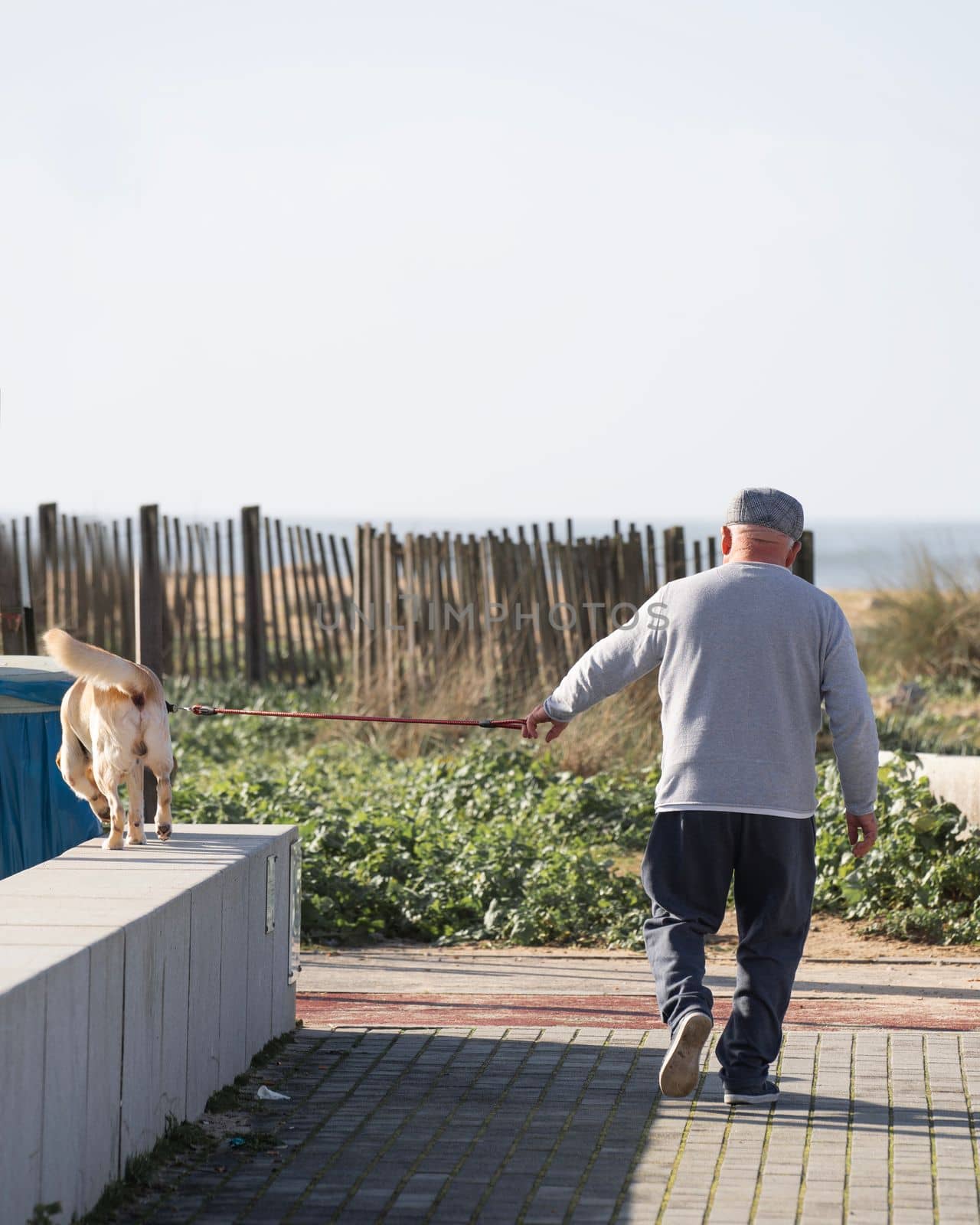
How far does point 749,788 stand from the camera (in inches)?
188

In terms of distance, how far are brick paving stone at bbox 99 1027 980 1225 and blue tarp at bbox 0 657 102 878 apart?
46.8 inches

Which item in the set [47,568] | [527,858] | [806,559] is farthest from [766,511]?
[47,568]

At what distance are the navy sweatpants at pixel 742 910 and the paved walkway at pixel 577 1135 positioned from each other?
0.83 feet

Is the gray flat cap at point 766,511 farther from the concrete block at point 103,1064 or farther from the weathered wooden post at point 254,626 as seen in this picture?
the weathered wooden post at point 254,626

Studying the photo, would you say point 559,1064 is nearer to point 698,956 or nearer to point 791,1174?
point 698,956

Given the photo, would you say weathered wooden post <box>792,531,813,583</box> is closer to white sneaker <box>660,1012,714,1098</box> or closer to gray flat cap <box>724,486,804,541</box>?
gray flat cap <box>724,486,804,541</box>

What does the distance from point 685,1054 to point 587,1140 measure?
1.19ft

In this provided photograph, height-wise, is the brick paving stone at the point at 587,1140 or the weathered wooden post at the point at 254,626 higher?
the weathered wooden post at the point at 254,626

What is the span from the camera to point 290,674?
16922 millimetres

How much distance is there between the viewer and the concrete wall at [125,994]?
350 centimetres

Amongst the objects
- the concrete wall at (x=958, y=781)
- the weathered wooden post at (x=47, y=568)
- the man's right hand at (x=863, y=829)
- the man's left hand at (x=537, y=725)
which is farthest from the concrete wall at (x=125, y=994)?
the weathered wooden post at (x=47, y=568)

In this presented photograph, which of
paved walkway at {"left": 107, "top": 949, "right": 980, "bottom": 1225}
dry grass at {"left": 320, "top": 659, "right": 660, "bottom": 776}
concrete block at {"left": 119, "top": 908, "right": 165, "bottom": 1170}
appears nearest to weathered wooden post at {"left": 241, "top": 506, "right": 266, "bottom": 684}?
dry grass at {"left": 320, "top": 659, "right": 660, "bottom": 776}

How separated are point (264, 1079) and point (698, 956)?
144 centimetres

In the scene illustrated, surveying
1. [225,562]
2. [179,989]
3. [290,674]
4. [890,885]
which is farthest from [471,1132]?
[225,562]
